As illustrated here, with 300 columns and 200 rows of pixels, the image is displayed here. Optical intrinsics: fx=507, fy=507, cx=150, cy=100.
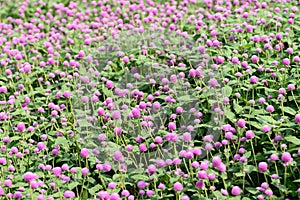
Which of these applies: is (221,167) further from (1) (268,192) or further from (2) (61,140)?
(2) (61,140)

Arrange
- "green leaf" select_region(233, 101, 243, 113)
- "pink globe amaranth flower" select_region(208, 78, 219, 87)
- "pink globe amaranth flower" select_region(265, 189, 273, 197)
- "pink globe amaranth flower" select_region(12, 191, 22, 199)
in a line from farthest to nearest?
"pink globe amaranth flower" select_region(208, 78, 219, 87), "green leaf" select_region(233, 101, 243, 113), "pink globe amaranth flower" select_region(12, 191, 22, 199), "pink globe amaranth flower" select_region(265, 189, 273, 197)

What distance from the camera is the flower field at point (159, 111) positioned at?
351cm

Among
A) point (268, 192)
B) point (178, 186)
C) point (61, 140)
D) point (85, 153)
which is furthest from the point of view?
point (61, 140)

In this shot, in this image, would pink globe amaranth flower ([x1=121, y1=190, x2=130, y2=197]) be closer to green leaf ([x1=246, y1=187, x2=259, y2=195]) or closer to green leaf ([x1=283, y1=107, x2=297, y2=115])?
green leaf ([x1=246, y1=187, x2=259, y2=195])

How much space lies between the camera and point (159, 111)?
426 cm

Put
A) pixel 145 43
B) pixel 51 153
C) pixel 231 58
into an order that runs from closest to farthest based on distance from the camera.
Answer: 1. pixel 51 153
2. pixel 231 58
3. pixel 145 43

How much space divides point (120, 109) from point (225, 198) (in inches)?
62.8

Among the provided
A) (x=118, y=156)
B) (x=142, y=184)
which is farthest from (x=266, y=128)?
(x=118, y=156)

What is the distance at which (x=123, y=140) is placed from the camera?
4.17 meters

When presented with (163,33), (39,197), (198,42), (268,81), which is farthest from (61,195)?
(163,33)

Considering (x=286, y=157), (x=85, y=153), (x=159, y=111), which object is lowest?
(x=85, y=153)

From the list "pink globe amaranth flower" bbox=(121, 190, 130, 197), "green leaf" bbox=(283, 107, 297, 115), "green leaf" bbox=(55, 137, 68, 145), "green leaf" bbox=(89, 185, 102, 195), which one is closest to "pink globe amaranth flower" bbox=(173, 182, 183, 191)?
"pink globe amaranth flower" bbox=(121, 190, 130, 197)

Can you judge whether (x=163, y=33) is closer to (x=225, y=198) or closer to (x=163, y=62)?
(x=163, y=62)

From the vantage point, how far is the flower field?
351cm
